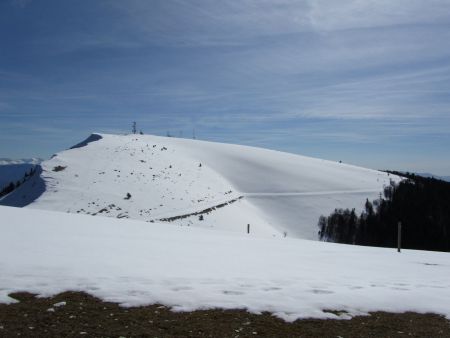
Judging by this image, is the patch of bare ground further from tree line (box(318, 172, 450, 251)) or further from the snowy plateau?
tree line (box(318, 172, 450, 251))

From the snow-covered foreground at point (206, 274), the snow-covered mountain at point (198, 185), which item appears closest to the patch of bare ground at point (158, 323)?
the snow-covered foreground at point (206, 274)

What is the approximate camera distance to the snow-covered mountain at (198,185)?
54.5 m

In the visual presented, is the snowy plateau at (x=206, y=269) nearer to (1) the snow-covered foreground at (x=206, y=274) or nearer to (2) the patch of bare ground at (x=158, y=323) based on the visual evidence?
(1) the snow-covered foreground at (x=206, y=274)

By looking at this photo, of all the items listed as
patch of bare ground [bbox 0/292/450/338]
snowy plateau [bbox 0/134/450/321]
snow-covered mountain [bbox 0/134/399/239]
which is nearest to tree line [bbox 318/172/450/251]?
snow-covered mountain [bbox 0/134/399/239]

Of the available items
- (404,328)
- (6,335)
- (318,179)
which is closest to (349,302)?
(404,328)

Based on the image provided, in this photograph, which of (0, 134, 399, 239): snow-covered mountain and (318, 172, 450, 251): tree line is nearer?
(0, 134, 399, 239): snow-covered mountain

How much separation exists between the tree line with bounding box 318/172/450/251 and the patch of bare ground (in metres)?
67.3

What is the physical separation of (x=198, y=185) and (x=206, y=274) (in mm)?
61705

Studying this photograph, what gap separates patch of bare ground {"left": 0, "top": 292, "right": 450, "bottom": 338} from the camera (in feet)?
21.1

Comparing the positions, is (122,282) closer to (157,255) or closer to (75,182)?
(157,255)

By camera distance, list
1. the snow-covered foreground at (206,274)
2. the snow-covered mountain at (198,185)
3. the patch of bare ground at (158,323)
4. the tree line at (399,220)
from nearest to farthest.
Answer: the patch of bare ground at (158,323) < the snow-covered foreground at (206,274) < the snow-covered mountain at (198,185) < the tree line at (399,220)

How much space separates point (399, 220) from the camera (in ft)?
283

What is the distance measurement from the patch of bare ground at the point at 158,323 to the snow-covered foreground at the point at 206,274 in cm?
36

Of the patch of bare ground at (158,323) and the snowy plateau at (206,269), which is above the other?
the snowy plateau at (206,269)
